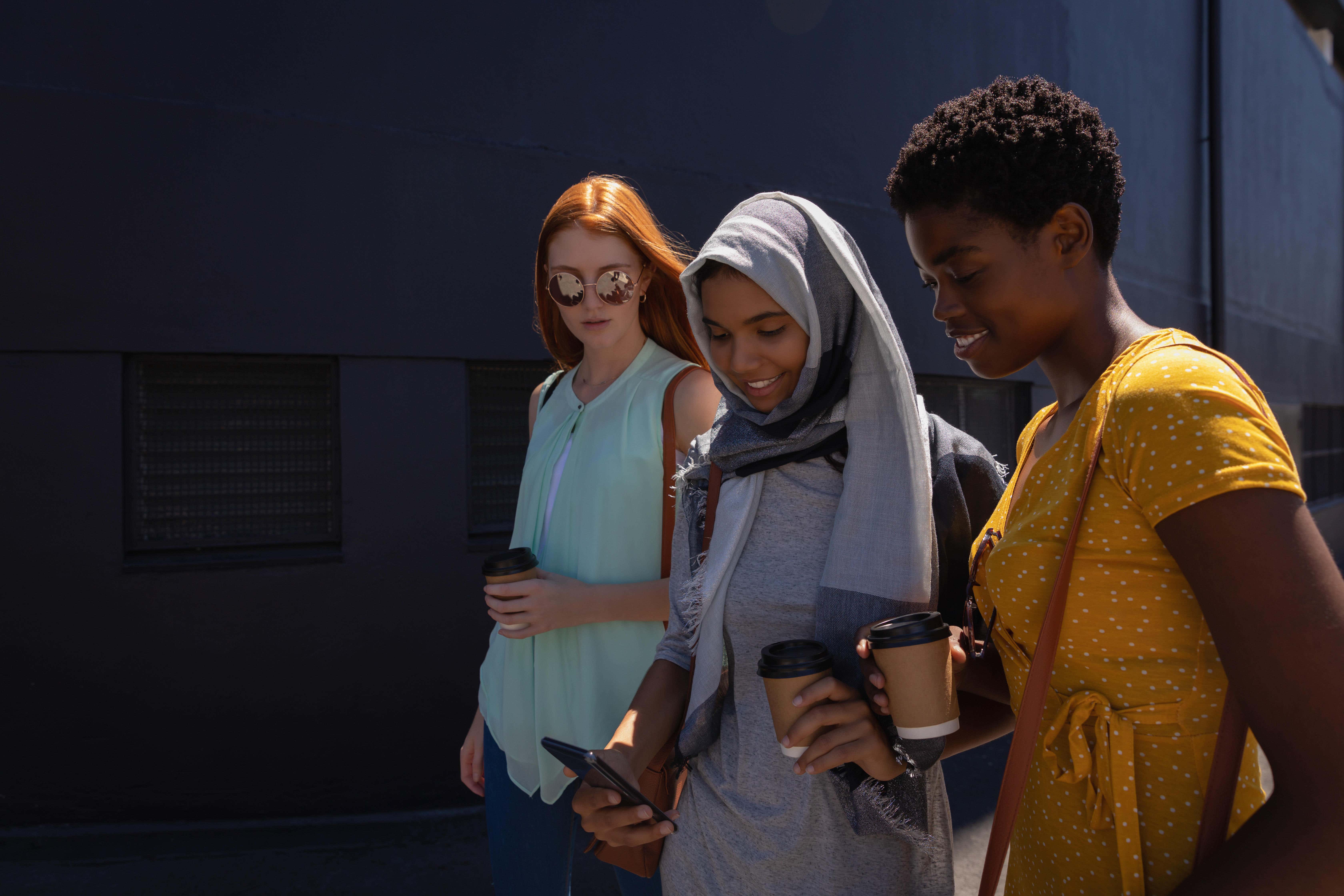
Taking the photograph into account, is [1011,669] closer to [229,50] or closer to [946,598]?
[946,598]

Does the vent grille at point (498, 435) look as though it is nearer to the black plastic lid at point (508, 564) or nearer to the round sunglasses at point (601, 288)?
the round sunglasses at point (601, 288)

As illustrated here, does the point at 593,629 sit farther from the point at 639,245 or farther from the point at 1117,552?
the point at 1117,552

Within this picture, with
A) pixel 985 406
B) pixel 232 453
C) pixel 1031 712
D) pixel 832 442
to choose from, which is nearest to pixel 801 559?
pixel 832 442

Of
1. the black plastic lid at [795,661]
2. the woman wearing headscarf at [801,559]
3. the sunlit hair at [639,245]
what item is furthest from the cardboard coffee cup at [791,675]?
the sunlit hair at [639,245]

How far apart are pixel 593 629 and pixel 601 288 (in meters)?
0.82

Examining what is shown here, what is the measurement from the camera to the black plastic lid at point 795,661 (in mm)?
1162

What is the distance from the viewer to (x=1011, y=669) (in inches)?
48.2

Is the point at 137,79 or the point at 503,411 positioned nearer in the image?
the point at 137,79

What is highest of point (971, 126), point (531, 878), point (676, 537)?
point (971, 126)

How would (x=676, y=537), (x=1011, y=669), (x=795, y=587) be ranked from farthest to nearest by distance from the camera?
(x=676, y=537)
(x=795, y=587)
(x=1011, y=669)

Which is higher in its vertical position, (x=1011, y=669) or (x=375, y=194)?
(x=375, y=194)

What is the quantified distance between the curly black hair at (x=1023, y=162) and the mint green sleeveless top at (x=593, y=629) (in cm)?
87

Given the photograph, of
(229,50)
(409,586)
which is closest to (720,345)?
(409,586)

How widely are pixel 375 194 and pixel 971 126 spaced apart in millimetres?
3149
